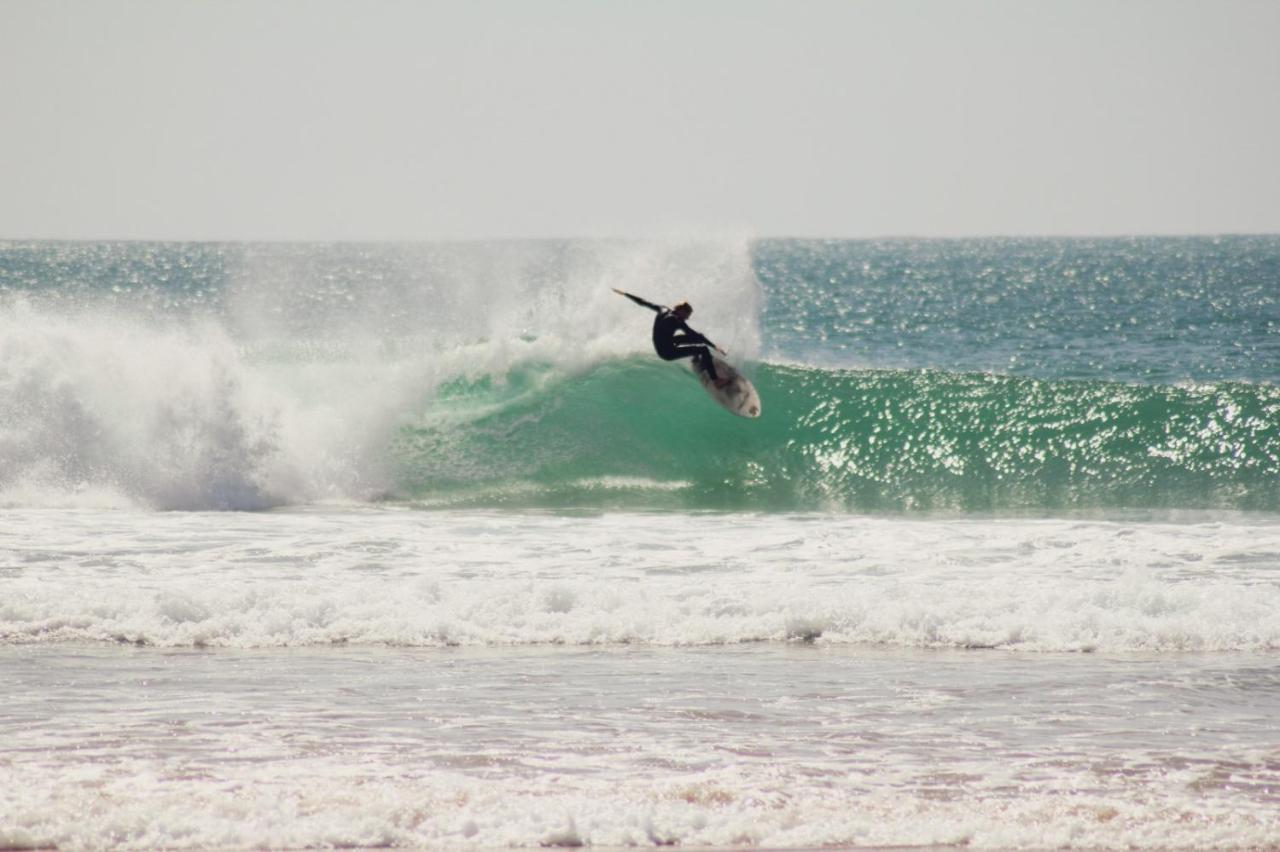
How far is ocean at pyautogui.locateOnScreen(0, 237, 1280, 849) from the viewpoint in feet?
20.1

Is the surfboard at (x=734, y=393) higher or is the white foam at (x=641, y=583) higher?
the surfboard at (x=734, y=393)

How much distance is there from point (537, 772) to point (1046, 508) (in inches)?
428

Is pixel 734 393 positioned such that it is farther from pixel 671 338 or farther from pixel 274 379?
pixel 274 379

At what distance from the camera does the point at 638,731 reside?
7293mm

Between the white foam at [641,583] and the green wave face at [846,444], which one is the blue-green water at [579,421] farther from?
the white foam at [641,583]

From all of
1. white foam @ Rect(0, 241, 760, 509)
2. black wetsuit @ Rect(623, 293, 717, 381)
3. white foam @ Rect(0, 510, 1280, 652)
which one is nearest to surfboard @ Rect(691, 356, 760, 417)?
black wetsuit @ Rect(623, 293, 717, 381)

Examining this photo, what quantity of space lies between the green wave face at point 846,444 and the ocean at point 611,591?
0.24ft

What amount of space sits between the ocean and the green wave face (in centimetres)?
7

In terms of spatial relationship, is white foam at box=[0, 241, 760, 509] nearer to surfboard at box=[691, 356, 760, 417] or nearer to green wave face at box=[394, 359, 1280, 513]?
green wave face at box=[394, 359, 1280, 513]

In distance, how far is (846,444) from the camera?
62.5ft

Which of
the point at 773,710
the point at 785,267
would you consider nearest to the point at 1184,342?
the point at 773,710

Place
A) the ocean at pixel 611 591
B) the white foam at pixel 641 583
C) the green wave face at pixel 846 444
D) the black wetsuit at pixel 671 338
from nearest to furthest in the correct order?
the ocean at pixel 611 591 → the white foam at pixel 641 583 → the black wetsuit at pixel 671 338 → the green wave face at pixel 846 444

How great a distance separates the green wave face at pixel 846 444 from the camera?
1697cm

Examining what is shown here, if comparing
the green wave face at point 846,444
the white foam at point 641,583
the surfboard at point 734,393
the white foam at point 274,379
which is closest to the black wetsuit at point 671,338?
the white foam at point 641,583
